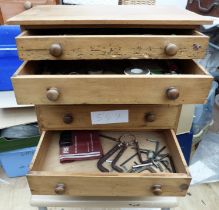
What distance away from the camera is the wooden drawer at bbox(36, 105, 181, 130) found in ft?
2.35

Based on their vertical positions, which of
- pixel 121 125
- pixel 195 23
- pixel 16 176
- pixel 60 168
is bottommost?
pixel 16 176

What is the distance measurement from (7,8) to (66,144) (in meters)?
0.74

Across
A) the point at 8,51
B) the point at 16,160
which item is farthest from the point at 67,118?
the point at 16,160

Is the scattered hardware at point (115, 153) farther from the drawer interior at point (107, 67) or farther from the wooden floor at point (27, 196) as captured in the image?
the wooden floor at point (27, 196)

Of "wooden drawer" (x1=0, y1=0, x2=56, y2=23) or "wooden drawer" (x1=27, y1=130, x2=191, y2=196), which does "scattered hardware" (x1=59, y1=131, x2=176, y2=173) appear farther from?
"wooden drawer" (x1=0, y1=0, x2=56, y2=23)

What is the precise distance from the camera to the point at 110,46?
1.93 ft

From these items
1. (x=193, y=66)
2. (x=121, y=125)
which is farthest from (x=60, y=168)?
(x=193, y=66)

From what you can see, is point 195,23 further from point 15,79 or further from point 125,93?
point 15,79

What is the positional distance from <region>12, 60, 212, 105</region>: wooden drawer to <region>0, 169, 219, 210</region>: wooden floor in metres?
0.82

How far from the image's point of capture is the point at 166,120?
74 centimetres

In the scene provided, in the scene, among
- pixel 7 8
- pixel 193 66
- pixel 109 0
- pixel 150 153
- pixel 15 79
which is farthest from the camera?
pixel 109 0

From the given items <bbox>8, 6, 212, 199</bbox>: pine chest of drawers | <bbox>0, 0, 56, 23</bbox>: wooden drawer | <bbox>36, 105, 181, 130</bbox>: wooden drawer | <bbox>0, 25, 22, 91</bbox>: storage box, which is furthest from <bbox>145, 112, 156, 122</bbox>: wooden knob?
<bbox>0, 0, 56, 23</bbox>: wooden drawer

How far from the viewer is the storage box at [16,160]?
1219 mm

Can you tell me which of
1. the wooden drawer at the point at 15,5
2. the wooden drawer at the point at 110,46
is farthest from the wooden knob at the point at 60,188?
the wooden drawer at the point at 15,5
